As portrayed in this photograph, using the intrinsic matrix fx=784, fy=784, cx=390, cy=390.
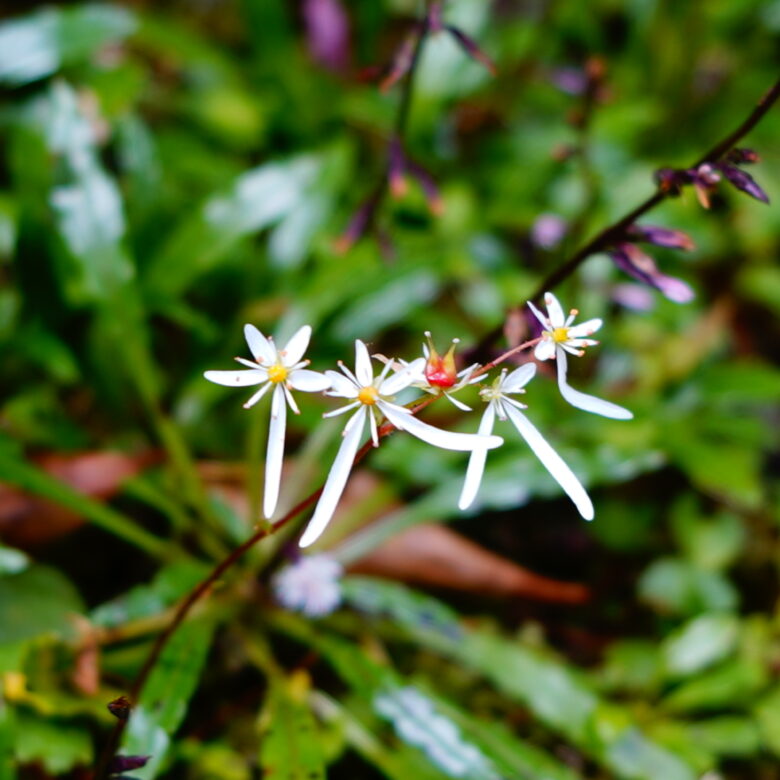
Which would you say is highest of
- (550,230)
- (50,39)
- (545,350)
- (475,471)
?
(50,39)

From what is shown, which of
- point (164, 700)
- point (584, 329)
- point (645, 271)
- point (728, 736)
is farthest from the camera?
point (728, 736)

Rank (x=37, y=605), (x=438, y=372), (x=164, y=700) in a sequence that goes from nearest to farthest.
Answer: (x=438, y=372), (x=164, y=700), (x=37, y=605)

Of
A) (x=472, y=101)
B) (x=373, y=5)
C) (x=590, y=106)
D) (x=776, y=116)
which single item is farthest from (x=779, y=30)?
(x=590, y=106)

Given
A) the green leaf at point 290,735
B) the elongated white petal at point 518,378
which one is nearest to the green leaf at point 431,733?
the green leaf at point 290,735

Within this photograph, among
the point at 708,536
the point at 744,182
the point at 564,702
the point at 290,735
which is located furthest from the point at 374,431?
the point at 708,536

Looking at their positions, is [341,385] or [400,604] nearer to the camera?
[341,385]

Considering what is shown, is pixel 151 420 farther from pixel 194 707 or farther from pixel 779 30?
pixel 779 30

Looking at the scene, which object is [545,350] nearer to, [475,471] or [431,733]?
[475,471]
